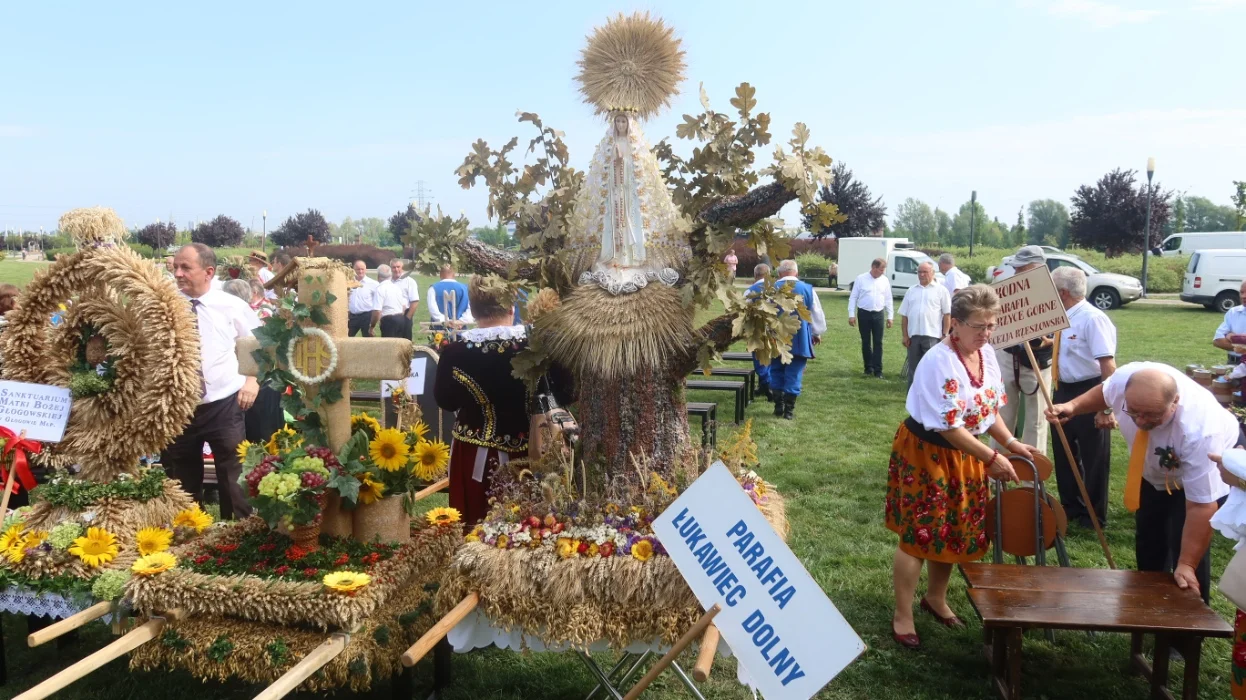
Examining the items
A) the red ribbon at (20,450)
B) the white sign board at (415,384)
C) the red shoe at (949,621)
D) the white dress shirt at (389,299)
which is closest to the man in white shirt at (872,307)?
the white dress shirt at (389,299)

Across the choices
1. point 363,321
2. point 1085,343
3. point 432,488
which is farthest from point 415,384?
point 363,321

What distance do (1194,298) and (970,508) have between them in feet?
66.3

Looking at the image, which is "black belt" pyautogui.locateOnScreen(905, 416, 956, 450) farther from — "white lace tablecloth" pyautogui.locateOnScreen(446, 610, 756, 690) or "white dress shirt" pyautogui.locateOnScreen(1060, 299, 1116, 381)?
"white dress shirt" pyautogui.locateOnScreen(1060, 299, 1116, 381)

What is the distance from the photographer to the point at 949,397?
3.50 meters

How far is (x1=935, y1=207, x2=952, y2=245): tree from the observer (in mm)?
73188

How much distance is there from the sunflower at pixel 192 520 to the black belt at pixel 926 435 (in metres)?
3.11

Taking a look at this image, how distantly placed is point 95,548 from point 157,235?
2705 cm

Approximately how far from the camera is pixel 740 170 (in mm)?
2980

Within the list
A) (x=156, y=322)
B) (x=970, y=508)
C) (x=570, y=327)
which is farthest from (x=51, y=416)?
(x=970, y=508)

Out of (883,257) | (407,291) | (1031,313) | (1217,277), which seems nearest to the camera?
(1031,313)

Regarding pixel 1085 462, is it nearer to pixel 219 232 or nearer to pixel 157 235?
pixel 157 235

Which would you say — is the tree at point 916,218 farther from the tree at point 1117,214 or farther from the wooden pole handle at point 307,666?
the wooden pole handle at point 307,666

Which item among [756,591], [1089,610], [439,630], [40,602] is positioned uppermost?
[756,591]

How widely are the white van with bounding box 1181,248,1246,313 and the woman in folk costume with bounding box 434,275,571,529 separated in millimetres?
20788
